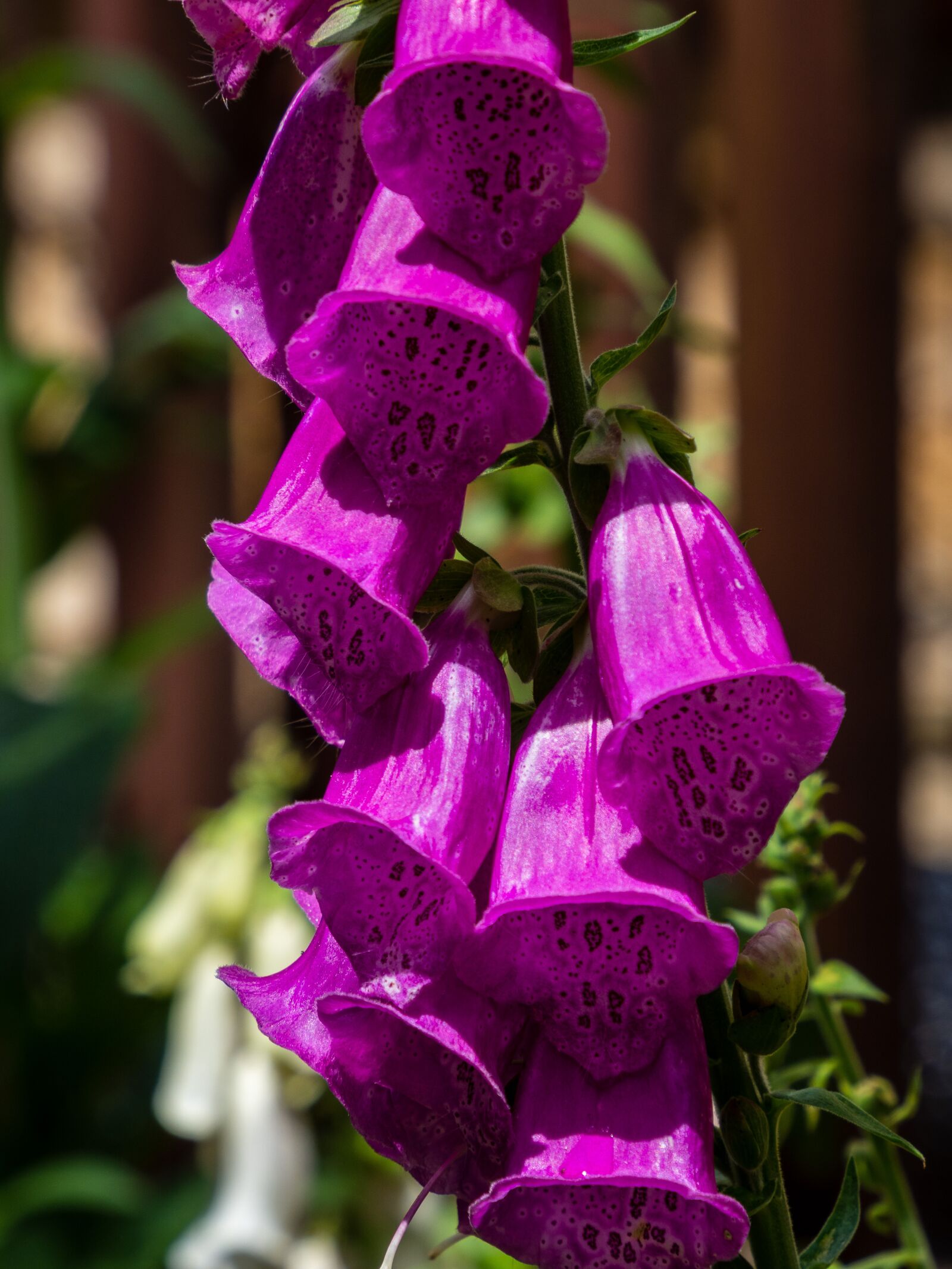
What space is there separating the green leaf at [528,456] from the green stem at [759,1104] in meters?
0.14

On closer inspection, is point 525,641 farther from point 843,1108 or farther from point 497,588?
point 843,1108

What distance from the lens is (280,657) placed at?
388 millimetres

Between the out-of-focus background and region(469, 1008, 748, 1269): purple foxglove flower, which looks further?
the out-of-focus background

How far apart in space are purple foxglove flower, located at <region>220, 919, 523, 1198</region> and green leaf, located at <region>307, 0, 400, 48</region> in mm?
229

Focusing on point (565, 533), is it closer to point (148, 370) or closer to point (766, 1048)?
point (766, 1048)

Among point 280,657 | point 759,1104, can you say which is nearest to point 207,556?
point 280,657

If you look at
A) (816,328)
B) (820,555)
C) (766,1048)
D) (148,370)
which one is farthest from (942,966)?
(766,1048)

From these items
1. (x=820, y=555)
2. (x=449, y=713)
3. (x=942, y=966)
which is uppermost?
(x=449, y=713)

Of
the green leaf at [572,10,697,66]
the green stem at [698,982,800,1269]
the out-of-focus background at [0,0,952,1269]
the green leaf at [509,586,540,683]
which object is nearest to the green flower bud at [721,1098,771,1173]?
the green stem at [698,982,800,1269]

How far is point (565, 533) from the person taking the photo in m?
0.88

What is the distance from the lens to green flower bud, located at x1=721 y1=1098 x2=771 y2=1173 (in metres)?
0.32

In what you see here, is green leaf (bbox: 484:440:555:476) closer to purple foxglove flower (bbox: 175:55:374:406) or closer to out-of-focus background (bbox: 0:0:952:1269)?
purple foxglove flower (bbox: 175:55:374:406)

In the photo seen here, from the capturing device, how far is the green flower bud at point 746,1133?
32cm

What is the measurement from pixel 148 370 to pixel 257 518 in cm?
130
